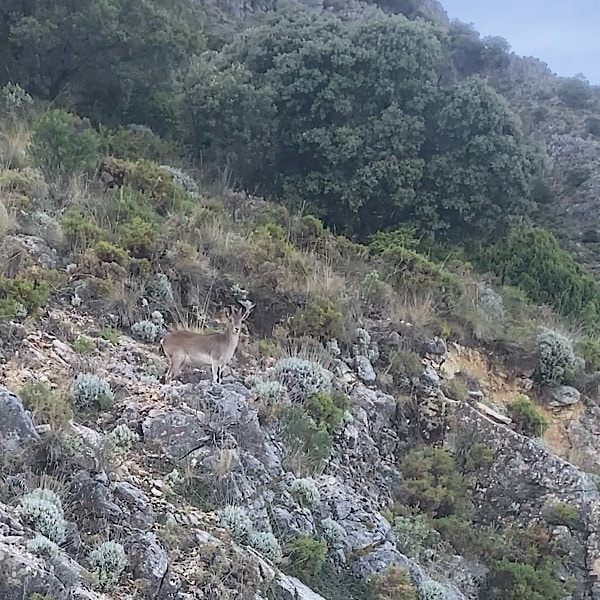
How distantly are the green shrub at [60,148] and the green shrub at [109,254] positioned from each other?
7.45ft

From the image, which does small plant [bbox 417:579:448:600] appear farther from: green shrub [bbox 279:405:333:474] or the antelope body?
the antelope body

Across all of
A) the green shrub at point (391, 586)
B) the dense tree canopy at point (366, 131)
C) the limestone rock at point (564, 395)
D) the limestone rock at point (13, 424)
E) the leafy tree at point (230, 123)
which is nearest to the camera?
the limestone rock at point (13, 424)

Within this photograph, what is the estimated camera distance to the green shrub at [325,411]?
8047 mm

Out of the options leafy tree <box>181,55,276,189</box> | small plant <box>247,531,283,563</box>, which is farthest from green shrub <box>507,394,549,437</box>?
leafy tree <box>181,55,276,189</box>

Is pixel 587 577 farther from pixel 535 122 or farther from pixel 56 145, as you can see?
pixel 535 122

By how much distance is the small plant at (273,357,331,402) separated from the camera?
27.1 feet

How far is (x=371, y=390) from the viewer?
30.7 ft

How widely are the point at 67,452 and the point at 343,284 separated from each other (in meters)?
5.61

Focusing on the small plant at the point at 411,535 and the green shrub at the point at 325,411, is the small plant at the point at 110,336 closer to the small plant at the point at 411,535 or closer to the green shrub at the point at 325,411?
the green shrub at the point at 325,411

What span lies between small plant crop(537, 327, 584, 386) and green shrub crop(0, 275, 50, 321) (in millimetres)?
6485

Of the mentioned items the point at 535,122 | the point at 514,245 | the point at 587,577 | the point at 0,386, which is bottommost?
the point at 587,577

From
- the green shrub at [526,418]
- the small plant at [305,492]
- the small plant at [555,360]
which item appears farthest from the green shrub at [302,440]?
the small plant at [555,360]

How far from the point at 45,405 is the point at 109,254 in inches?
130

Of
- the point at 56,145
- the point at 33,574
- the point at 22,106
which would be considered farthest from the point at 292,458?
the point at 22,106
